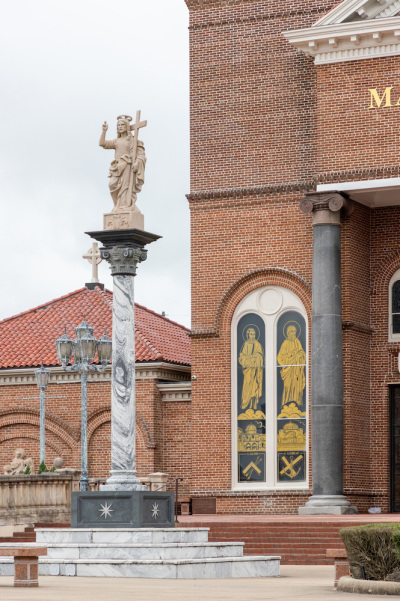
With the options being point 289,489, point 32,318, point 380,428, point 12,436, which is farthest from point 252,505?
point 32,318

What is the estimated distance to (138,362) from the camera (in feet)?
129

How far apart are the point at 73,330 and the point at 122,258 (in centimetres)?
1922

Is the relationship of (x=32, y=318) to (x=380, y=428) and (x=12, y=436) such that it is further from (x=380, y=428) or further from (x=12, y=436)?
(x=380, y=428)

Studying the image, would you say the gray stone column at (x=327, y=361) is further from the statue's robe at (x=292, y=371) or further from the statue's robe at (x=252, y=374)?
the statue's robe at (x=252, y=374)

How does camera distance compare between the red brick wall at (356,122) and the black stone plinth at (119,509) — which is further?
the red brick wall at (356,122)

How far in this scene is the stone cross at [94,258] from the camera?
45469 millimetres

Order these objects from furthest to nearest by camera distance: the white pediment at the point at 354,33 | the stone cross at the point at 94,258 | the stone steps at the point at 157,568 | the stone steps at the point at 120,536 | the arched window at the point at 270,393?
1. the stone cross at the point at 94,258
2. the arched window at the point at 270,393
3. the white pediment at the point at 354,33
4. the stone steps at the point at 120,536
5. the stone steps at the point at 157,568

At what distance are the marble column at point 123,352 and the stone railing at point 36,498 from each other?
7.24 metres

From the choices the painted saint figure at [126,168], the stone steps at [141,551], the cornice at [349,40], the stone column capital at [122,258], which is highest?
the cornice at [349,40]

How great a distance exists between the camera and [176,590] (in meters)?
18.0

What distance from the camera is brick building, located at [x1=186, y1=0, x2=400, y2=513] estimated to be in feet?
103

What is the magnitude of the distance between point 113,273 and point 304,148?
33.9 feet

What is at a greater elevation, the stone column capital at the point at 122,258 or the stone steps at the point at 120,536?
the stone column capital at the point at 122,258

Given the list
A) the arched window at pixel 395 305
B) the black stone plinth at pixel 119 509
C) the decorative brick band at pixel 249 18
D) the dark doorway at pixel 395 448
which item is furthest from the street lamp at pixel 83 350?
the decorative brick band at pixel 249 18
